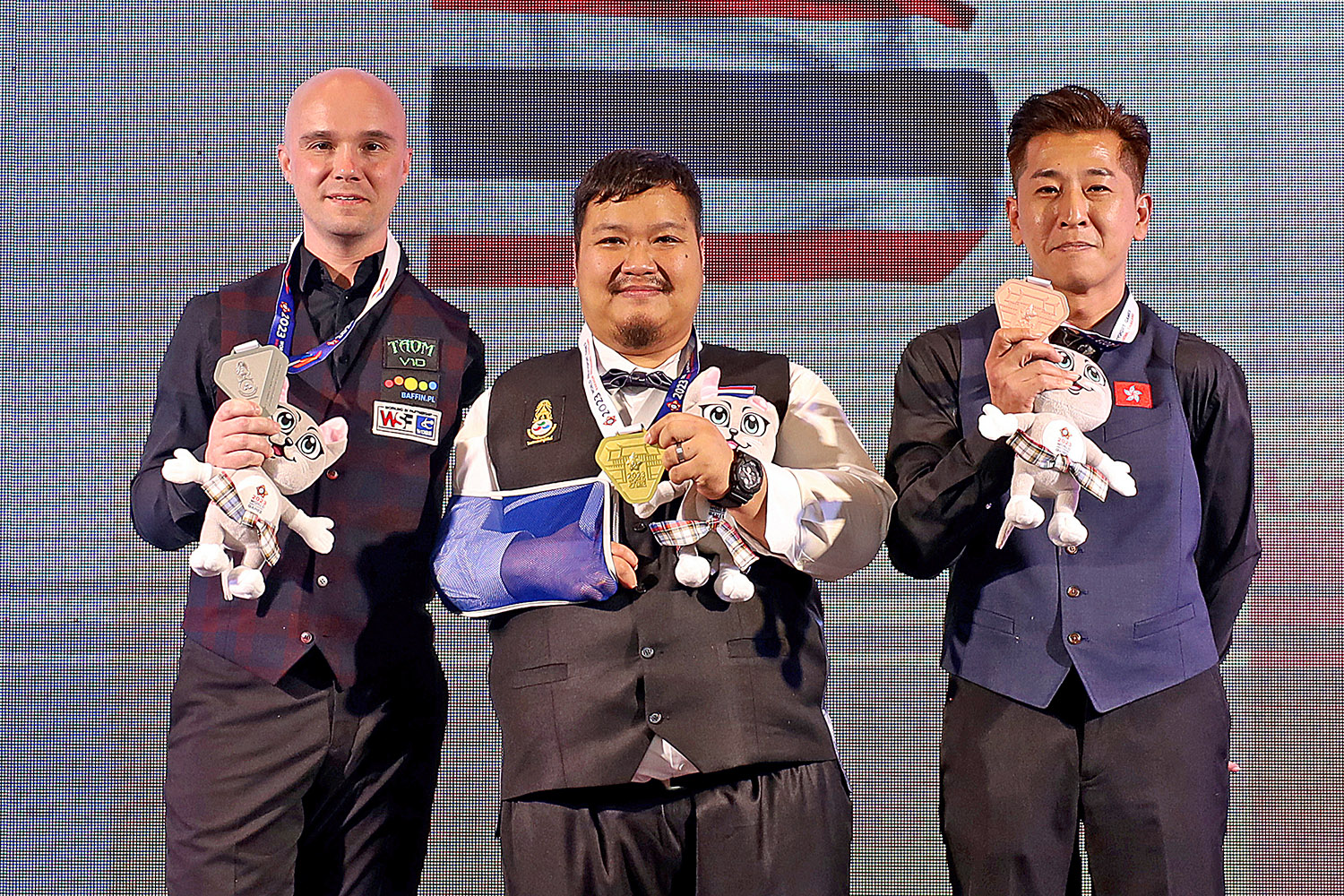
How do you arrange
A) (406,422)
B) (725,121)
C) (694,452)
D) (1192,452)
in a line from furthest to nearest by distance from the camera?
(725,121) → (406,422) → (1192,452) → (694,452)

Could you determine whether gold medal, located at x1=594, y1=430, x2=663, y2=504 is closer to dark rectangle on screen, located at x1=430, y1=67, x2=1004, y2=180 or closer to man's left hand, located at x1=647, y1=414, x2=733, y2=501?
man's left hand, located at x1=647, y1=414, x2=733, y2=501

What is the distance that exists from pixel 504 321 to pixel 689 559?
1.29 metres

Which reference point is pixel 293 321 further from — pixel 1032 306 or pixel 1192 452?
pixel 1192 452

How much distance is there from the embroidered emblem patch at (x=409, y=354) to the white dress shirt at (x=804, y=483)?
16cm

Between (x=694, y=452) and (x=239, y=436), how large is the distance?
651mm

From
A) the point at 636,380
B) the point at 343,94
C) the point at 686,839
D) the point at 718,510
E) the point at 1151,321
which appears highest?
the point at 343,94

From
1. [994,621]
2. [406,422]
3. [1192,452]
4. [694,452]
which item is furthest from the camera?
[406,422]

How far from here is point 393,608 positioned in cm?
208

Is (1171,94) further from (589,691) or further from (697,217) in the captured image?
(589,691)

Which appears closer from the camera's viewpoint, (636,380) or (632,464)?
(632,464)

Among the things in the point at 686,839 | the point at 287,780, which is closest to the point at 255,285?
the point at 287,780

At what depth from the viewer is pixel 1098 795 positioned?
72.5 inches

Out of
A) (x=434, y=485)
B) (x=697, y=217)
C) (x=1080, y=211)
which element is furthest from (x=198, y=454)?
(x=1080, y=211)

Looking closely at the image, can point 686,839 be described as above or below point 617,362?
below
